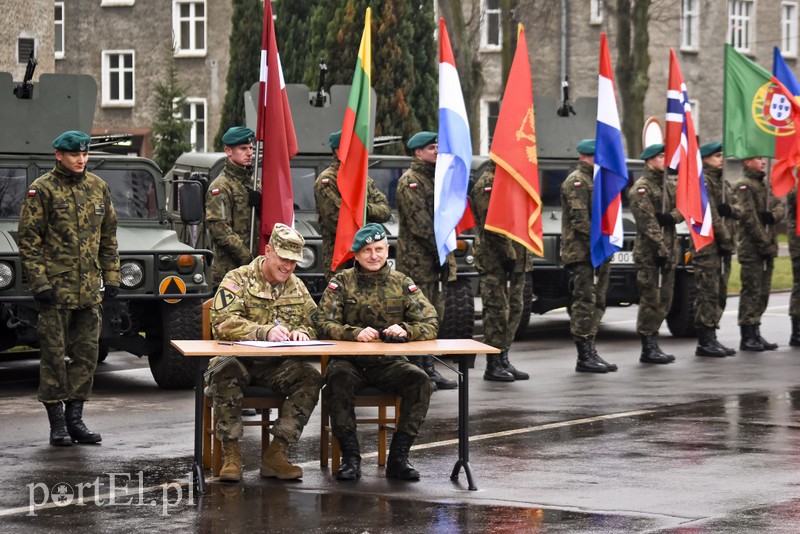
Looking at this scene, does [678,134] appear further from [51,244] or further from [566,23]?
[566,23]

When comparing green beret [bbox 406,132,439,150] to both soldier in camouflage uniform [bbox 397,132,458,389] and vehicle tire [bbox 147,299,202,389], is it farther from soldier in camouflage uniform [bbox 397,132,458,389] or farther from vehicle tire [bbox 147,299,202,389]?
vehicle tire [bbox 147,299,202,389]

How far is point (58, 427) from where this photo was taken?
10.2 m

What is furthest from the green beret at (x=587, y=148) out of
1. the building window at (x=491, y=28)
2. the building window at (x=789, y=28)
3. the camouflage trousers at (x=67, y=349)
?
the building window at (x=789, y=28)

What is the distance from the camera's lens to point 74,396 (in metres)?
10.4

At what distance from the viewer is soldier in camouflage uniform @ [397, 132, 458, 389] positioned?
13.0 m

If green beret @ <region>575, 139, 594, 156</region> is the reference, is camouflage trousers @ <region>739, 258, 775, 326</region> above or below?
below

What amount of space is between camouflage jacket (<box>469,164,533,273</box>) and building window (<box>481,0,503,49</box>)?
3210 cm

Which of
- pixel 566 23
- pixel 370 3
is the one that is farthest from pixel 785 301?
pixel 566 23

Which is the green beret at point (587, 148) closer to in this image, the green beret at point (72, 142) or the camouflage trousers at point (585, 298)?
the camouflage trousers at point (585, 298)

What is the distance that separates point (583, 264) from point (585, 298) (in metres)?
0.30

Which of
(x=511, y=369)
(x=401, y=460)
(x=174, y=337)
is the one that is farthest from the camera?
(x=511, y=369)

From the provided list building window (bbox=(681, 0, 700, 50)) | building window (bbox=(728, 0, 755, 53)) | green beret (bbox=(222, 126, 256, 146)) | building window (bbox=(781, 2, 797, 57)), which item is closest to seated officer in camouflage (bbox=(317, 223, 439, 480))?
green beret (bbox=(222, 126, 256, 146))

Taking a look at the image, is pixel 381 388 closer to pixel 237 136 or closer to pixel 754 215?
pixel 237 136

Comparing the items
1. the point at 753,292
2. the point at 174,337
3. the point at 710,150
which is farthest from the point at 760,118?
the point at 174,337
